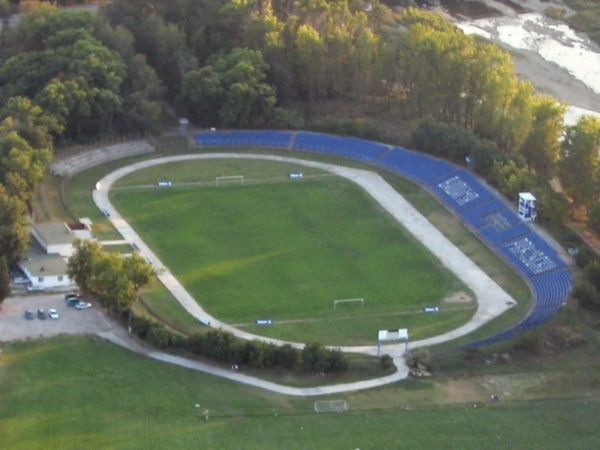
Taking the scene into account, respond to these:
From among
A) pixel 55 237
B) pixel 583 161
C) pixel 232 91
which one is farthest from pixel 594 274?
pixel 232 91

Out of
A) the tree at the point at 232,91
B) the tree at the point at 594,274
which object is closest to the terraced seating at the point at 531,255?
the tree at the point at 594,274

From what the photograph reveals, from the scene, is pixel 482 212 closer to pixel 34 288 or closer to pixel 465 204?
pixel 465 204

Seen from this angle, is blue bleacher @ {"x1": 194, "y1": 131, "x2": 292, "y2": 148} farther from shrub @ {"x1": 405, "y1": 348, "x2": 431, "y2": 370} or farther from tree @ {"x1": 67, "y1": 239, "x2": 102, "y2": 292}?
shrub @ {"x1": 405, "y1": 348, "x2": 431, "y2": 370}

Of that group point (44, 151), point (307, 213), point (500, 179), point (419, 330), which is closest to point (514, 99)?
point (500, 179)

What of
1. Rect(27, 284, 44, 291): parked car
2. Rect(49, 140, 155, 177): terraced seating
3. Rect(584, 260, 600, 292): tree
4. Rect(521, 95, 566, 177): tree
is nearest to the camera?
Rect(584, 260, 600, 292): tree

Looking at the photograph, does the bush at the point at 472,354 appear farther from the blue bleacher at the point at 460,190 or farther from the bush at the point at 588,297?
the blue bleacher at the point at 460,190

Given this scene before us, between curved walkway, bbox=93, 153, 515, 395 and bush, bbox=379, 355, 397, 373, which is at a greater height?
bush, bbox=379, 355, 397, 373

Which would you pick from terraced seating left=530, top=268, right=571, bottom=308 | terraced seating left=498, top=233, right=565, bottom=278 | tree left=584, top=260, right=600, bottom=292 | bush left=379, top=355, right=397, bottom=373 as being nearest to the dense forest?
terraced seating left=498, top=233, right=565, bottom=278
